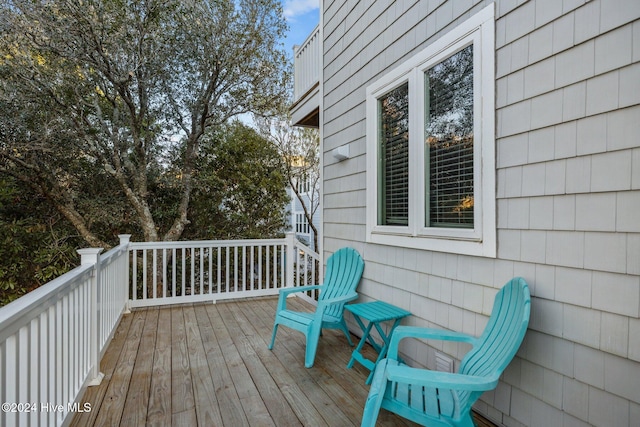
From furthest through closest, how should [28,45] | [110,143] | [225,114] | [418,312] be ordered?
1. [225,114]
2. [110,143]
3. [28,45]
4. [418,312]

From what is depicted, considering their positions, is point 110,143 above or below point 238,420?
above

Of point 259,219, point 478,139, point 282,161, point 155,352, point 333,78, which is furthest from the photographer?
point 282,161

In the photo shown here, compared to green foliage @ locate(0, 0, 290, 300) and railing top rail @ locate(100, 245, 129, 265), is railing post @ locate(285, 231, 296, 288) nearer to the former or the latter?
railing top rail @ locate(100, 245, 129, 265)

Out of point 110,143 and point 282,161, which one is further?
point 282,161

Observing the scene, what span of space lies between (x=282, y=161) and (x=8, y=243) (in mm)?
6373

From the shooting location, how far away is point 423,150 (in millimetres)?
2615

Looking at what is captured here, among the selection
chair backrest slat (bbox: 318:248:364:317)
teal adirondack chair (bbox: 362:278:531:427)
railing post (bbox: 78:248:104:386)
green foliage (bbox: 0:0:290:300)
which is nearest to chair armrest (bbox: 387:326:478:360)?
teal adirondack chair (bbox: 362:278:531:427)

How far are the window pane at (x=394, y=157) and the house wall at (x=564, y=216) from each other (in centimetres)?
55

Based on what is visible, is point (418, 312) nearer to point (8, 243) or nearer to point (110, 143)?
point (110, 143)

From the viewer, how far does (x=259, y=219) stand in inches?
342

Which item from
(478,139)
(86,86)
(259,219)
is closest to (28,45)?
(86,86)

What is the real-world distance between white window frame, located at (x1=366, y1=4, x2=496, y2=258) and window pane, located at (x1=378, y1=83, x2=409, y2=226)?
5cm

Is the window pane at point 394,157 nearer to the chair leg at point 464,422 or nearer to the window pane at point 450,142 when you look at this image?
the window pane at point 450,142

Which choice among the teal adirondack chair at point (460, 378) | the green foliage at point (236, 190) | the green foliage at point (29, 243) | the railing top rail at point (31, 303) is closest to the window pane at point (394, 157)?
the teal adirondack chair at point (460, 378)
